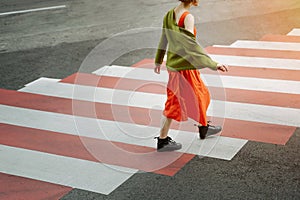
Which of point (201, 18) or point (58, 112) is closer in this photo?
point (58, 112)

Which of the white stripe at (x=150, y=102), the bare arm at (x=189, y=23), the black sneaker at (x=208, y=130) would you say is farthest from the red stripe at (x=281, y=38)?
the bare arm at (x=189, y=23)

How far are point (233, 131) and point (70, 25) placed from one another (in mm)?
7518

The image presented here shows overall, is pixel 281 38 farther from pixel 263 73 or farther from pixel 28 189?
pixel 28 189

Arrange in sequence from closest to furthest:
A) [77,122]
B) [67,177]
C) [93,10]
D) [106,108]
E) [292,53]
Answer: [67,177]
[77,122]
[106,108]
[292,53]
[93,10]

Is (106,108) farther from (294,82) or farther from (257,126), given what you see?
(294,82)

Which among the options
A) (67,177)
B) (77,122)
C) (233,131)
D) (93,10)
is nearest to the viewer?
(67,177)

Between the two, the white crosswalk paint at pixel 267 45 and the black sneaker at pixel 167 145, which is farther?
the white crosswalk paint at pixel 267 45

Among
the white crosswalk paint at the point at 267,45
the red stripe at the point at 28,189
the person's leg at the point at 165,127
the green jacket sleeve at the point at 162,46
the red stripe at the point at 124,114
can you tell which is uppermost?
the green jacket sleeve at the point at 162,46

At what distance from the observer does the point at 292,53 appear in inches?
419

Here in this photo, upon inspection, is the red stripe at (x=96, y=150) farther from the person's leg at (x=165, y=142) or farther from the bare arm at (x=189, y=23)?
the bare arm at (x=189, y=23)

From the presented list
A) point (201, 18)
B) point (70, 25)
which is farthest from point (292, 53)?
point (70, 25)

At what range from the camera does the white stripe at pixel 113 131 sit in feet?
22.0

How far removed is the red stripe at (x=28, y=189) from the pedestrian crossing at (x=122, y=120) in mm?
26

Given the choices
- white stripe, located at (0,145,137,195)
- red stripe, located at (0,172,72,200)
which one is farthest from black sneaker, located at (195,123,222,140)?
red stripe, located at (0,172,72,200)
